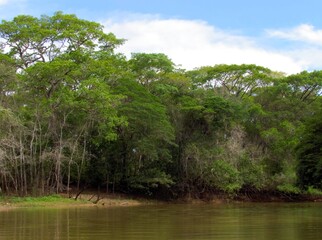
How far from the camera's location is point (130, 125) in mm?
33438

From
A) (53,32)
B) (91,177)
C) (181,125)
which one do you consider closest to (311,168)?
(181,125)

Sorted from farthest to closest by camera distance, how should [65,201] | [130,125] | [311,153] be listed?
[130,125] → [65,201] → [311,153]

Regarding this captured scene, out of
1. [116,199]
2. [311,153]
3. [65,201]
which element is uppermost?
→ [311,153]

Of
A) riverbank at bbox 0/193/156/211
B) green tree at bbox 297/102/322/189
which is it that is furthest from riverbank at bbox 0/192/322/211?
green tree at bbox 297/102/322/189

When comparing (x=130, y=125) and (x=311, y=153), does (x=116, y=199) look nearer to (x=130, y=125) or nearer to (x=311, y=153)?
(x=130, y=125)

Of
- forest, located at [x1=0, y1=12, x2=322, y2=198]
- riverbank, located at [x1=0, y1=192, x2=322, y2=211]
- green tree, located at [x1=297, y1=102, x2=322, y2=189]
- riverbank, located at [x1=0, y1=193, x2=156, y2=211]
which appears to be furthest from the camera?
forest, located at [x1=0, y1=12, x2=322, y2=198]

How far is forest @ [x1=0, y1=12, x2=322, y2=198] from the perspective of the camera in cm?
2947

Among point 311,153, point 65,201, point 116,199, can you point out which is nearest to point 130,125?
point 116,199

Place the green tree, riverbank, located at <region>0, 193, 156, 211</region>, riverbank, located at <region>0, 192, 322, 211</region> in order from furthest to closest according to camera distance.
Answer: riverbank, located at <region>0, 192, 322, 211</region>, riverbank, located at <region>0, 193, 156, 211</region>, the green tree

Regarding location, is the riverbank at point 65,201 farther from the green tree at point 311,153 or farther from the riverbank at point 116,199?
the green tree at point 311,153

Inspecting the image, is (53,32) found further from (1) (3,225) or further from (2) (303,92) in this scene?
(2) (303,92)

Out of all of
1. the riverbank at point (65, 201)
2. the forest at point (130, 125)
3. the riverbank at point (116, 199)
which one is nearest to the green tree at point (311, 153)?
the forest at point (130, 125)

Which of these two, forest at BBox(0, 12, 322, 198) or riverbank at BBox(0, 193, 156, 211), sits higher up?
forest at BBox(0, 12, 322, 198)

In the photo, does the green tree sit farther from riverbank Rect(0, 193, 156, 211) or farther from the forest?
riverbank Rect(0, 193, 156, 211)
